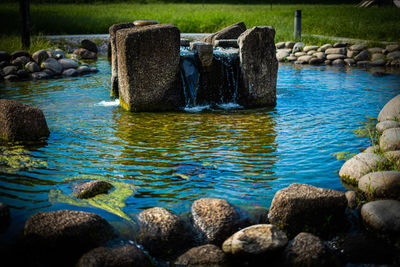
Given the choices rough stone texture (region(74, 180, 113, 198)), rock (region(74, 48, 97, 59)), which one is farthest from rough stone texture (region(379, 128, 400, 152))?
rock (region(74, 48, 97, 59))

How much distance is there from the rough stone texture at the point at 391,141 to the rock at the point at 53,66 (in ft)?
34.6

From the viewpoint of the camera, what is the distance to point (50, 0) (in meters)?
47.6

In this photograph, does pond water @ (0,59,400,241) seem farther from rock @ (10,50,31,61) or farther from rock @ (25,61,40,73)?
rock @ (10,50,31,61)

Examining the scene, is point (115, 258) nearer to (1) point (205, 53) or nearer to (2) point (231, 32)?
(1) point (205, 53)

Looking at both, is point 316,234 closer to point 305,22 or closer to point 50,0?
point 305,22

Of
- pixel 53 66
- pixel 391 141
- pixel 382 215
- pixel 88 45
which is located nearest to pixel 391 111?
pixel 391 141

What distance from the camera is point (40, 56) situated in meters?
12.9

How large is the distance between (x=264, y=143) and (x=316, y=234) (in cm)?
234

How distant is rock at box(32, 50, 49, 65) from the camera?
42.3 ft

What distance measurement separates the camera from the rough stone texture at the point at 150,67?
7.43m

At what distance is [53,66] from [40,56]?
77 cm

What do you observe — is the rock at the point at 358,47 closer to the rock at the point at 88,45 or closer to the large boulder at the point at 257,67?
the large boulder at the point at 257,67

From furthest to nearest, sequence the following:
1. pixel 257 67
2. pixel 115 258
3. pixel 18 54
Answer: pixel 18 54 < pixel 257 67 < pixel 115 258

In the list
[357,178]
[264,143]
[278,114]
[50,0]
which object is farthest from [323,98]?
[50,0]
